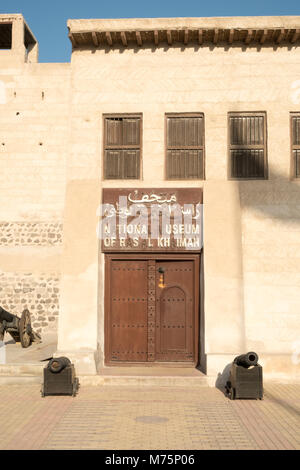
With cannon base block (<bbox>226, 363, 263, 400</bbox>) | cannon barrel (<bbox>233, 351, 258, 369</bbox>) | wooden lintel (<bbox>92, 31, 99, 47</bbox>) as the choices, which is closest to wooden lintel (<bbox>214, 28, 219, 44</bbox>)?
wooden lintel (<bbox>92, 31, 99, 47</bbox>)

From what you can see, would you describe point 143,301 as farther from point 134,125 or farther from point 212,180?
point 134,125

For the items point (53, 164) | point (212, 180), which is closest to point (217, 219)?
point (212, 180)

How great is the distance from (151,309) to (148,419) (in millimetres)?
3683

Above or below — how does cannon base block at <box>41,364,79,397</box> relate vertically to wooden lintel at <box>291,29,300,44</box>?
below

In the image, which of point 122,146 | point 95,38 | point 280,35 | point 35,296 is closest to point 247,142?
point 280,35

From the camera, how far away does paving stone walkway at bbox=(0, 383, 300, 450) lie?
6.87m

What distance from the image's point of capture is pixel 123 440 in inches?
272

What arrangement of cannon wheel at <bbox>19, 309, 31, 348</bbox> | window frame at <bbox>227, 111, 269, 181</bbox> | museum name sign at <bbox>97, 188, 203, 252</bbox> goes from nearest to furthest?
museum name sign at <bbox>97, 188, 203, 252</bbox>, window frame at <bbox>227, 111, 269, 181</bbox>, cannon wheel at <bbox>19, 309, 31, 348</bbox>

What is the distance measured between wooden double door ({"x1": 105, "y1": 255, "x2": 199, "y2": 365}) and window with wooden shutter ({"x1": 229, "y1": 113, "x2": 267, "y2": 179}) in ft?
8.30

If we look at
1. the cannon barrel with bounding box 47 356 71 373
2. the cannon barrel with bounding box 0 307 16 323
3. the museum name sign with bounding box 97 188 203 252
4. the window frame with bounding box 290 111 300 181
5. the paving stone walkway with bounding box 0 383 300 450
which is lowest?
the paving stone walkway with bounding box 0 383 300 450

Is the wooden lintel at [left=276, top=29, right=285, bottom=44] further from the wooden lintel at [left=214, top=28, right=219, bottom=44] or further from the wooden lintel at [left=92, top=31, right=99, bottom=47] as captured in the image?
the wooden lintel at [left=92, top=31, right=99, bottom=47]

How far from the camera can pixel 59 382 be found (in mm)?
9523

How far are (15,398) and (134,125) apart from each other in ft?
21.8

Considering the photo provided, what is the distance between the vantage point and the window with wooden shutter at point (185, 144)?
38.3ft
